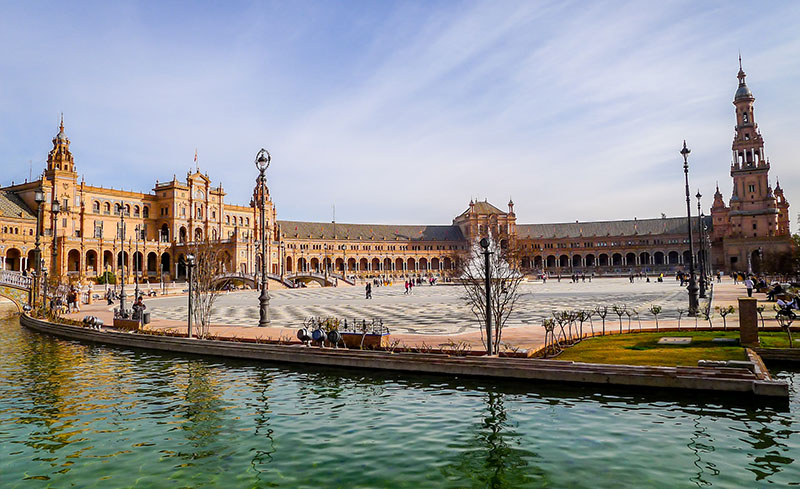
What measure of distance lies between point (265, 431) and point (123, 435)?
102 inches

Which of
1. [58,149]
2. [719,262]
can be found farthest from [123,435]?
[719,262]

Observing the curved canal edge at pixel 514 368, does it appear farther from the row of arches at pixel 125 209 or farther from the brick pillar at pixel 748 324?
the row of arches at pixel 125 209

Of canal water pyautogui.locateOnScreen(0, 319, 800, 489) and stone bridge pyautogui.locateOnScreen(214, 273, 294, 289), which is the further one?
stone bridge pyautogui.locateOnScreen(214, 273, 294, 289)

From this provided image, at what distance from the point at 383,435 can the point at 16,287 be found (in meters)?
43.5

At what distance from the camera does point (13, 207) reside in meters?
82.0

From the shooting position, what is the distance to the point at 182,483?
24.8ft

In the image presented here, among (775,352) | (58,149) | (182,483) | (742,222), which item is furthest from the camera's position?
(742,222)

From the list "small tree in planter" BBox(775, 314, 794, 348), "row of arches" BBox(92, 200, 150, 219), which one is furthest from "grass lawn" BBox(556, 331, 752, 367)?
"row of arches" BBox(92, 200, 150, 219)

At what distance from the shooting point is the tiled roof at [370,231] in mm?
130000

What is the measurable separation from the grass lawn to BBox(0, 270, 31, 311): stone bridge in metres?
43.2

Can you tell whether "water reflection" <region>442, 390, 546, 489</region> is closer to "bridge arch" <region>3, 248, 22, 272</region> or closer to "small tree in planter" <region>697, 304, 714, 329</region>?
"small tree in planter" <region>697, 304, 714, 329</region>

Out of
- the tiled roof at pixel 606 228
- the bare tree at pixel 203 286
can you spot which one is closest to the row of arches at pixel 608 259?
the tiled roof at pixel 606 228

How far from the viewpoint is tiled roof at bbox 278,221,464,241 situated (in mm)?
130000

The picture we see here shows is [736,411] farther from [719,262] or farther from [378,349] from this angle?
[719,262]
